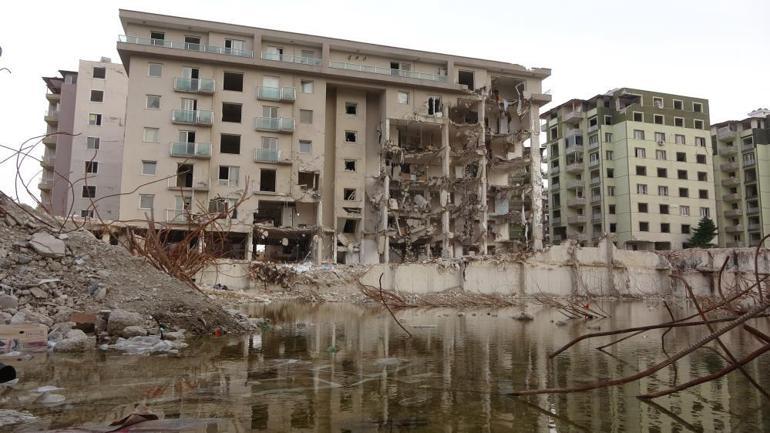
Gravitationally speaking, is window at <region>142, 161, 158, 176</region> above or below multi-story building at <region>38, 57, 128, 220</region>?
below

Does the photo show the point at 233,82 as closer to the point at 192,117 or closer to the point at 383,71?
the point at 192,117

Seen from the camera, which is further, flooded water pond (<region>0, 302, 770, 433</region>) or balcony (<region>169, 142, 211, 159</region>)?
balcony (<region>169, 142, 211, 159</region>)

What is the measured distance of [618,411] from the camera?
154 inches

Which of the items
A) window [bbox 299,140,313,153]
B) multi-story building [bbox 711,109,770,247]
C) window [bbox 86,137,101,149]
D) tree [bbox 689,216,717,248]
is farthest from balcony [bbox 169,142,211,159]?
multi-story building [bbox 711,109,770,247]

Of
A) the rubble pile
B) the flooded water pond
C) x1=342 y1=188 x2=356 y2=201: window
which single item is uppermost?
x1=342 y1=188 x2=356 y2=201: window

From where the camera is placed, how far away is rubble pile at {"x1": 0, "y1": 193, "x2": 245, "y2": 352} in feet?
24.7

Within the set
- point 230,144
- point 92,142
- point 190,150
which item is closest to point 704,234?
point 230,144

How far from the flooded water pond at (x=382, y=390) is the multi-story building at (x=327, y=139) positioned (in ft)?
105

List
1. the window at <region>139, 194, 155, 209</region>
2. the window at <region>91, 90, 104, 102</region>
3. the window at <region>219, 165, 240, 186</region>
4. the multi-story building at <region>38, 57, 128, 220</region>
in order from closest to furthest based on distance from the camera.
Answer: the window at <region>139, 194, 155, 209</region>
the window at <region>219, 165, 240, 186</region>
the multi-story building at <region>38, 57, 128, 220</region>
the window at <region>91, 90, 104, 102</region>

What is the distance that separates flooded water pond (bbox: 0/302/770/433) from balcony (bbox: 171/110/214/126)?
3484 cm

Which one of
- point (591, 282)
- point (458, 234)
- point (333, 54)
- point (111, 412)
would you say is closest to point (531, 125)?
point (458, 234)

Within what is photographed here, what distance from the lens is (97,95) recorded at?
168 feet

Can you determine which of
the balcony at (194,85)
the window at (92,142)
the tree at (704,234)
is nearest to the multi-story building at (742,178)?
the tree at (704,234)

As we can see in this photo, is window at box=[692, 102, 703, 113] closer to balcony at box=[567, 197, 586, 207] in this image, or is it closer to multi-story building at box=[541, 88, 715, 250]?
multi-story building at box=[541, 88, 715, 250]
